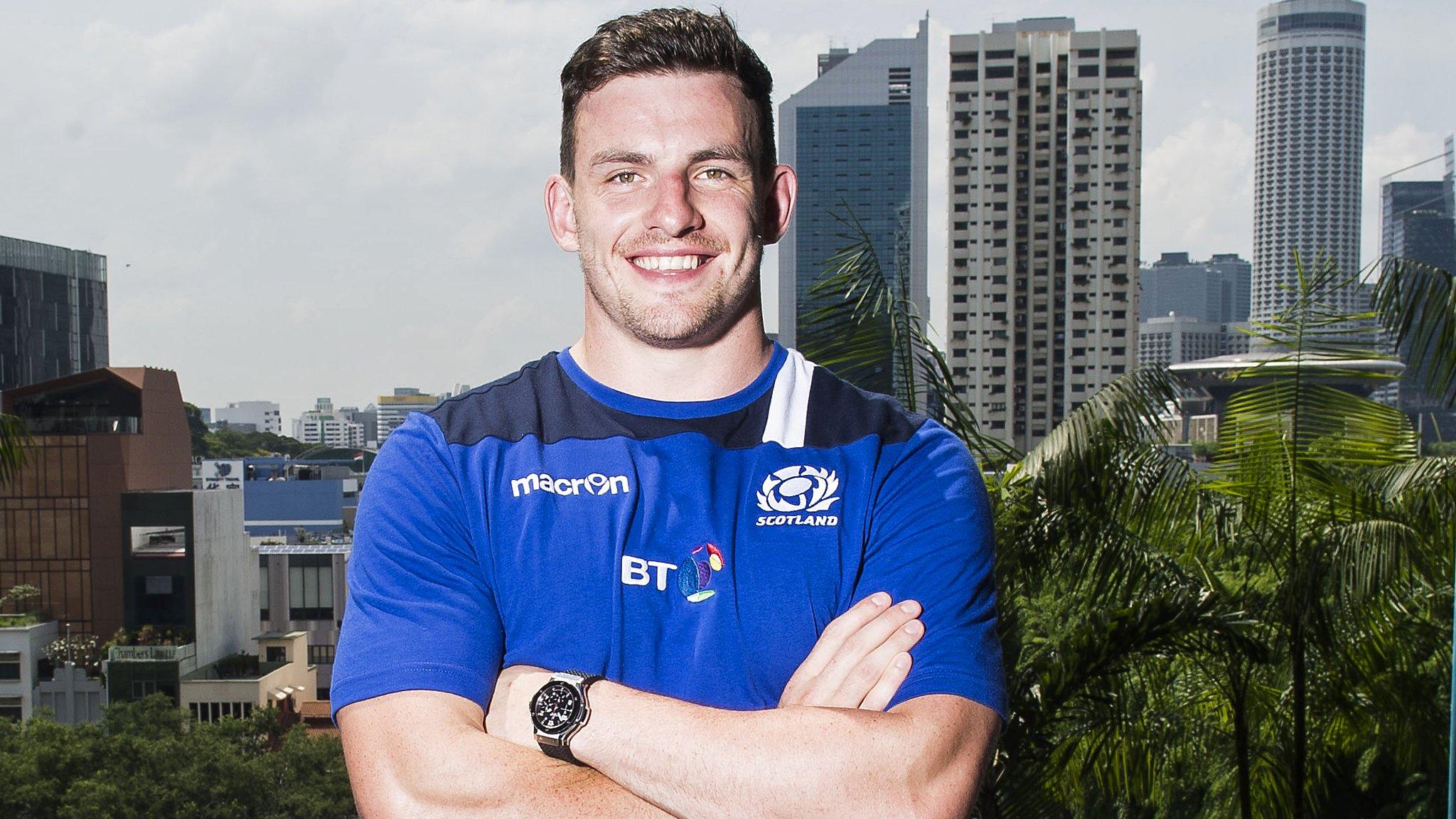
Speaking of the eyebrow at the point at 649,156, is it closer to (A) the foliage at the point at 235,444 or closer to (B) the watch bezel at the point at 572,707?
(B) the watch bezel at the point at 572,707

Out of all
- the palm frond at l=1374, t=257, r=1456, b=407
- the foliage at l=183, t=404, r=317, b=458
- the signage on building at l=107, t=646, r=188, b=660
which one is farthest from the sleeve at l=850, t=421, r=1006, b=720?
the foliage at l=183, t=404, r=317, b=458

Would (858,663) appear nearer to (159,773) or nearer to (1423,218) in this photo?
(159,773)

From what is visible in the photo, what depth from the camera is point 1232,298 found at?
280 ft

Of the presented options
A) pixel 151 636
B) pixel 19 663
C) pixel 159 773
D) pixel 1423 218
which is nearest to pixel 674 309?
pixel 159 773

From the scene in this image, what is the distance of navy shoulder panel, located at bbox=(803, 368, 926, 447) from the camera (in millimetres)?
1336

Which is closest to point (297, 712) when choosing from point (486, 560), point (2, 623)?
point (2, 623)

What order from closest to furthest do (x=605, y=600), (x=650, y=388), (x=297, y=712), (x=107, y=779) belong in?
(x=605, y=600)
(x=650, y=388)
(x=107, y=779)
(x=297, y=712)

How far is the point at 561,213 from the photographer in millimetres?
1405

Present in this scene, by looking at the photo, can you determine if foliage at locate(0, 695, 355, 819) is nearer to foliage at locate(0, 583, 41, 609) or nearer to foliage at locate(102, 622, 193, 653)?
foliage at locate(0, 583, 41, 609)

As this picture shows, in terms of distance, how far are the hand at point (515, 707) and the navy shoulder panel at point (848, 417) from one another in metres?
0.38

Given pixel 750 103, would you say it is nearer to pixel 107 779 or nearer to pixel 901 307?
pixel 901 307

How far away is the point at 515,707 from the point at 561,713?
0.20ft

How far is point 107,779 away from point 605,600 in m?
14.8

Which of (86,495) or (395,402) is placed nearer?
(86,495)
